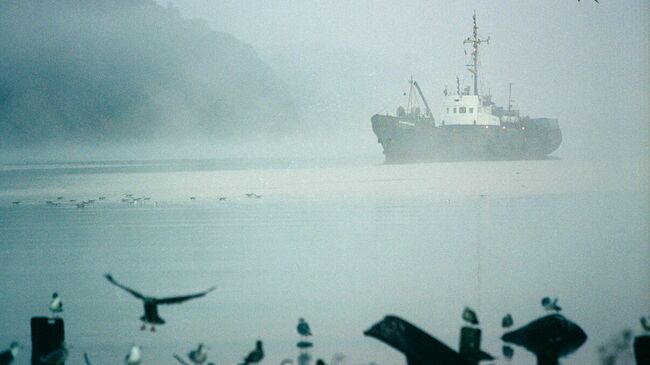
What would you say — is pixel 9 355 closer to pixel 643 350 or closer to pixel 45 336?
pixel 45 336

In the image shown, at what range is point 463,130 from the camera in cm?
4956

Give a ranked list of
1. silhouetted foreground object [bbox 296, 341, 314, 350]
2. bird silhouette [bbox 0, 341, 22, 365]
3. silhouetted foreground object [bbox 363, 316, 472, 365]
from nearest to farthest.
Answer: silhouetted foreground object [bbox 363, 316, 472, 365] < bird silhouette [bbox 0, 341, 22, 365] < silhouetted foreground object [bbox 296, 341, 314, 350]

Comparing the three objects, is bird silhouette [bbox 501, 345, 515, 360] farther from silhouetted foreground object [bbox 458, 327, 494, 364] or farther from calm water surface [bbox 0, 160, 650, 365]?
silhouetted foreground object [bbox 458, 327, 494, 364]

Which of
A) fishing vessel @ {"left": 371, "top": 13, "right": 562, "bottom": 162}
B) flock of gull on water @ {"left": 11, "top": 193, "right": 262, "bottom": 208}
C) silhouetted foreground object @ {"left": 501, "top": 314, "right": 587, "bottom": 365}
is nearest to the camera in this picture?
silhouetted foreground object @ {"left": 501, "top": 314, "right": 587, "bottom": 365}

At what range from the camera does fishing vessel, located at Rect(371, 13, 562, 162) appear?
4872 centimetres

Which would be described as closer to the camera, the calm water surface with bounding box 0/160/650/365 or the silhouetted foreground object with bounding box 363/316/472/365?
the silhouetted foreground object with bounding box 363/316/472/365

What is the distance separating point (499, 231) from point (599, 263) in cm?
427

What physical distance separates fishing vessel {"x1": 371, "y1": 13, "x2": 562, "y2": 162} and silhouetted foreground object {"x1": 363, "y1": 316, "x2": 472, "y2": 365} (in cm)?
4307

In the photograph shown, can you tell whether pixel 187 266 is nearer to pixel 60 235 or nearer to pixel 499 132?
pixel 60 235

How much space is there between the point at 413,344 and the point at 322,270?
20.3ft

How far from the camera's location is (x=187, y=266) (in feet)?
38.9

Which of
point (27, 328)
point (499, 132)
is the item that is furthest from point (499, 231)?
point (499, 132)

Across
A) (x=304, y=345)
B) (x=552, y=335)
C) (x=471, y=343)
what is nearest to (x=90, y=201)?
(x=304, y=345)

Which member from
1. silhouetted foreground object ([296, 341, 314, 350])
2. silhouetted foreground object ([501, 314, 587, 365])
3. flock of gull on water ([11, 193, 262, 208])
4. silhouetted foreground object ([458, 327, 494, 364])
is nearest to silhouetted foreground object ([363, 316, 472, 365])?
silhouetted foreground object ([458, 327, 494, 364])
